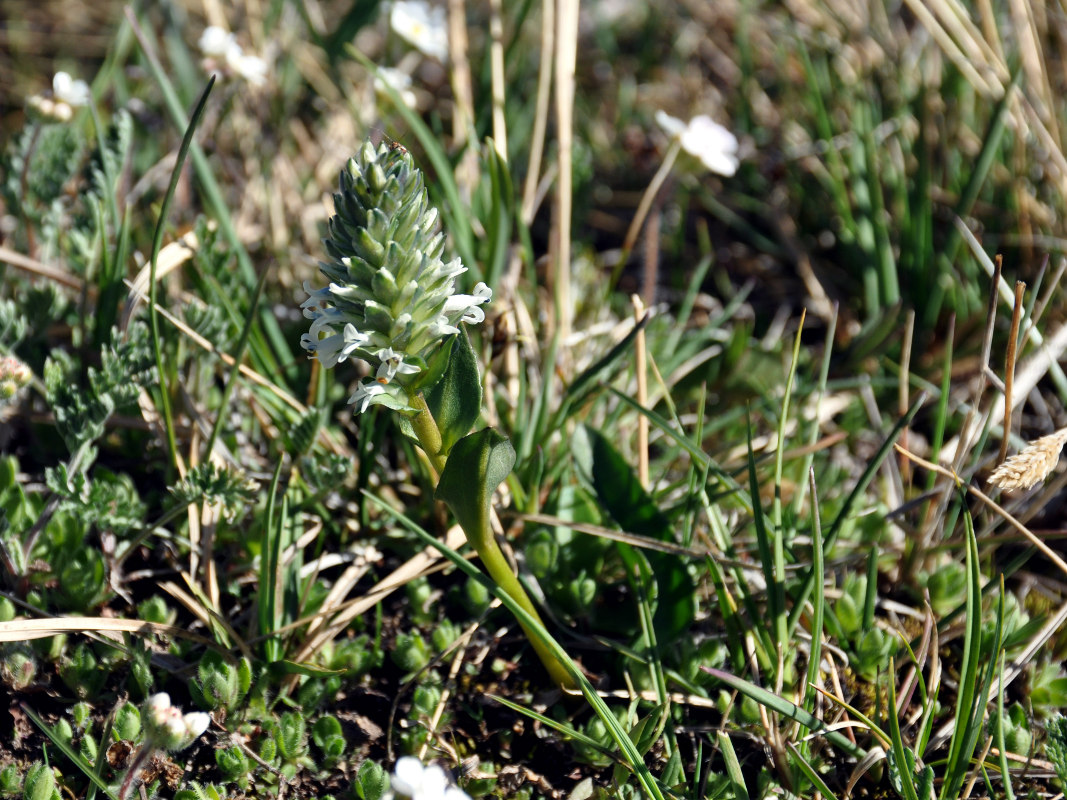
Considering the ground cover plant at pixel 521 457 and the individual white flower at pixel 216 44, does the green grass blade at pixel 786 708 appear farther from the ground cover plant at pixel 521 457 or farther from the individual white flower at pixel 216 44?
the individual white flower at pixel 216 44

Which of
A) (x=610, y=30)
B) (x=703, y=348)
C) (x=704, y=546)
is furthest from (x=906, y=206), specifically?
(x=610, y=30)

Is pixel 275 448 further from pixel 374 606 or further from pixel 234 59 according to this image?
pixel 234 59

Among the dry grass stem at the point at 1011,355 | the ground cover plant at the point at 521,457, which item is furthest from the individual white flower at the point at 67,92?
the dry grass stem at the point at 1011,355

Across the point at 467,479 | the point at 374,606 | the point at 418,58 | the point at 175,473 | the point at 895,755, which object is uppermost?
the point at 418,58

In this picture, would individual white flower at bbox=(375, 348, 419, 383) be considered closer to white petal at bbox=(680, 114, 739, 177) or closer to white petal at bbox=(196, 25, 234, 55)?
white petal at bbox=(680, 114, 739, 177)

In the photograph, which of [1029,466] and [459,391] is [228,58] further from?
[1029,466]

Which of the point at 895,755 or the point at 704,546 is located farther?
the point at 704,546

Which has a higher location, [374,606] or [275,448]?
[275,448]
